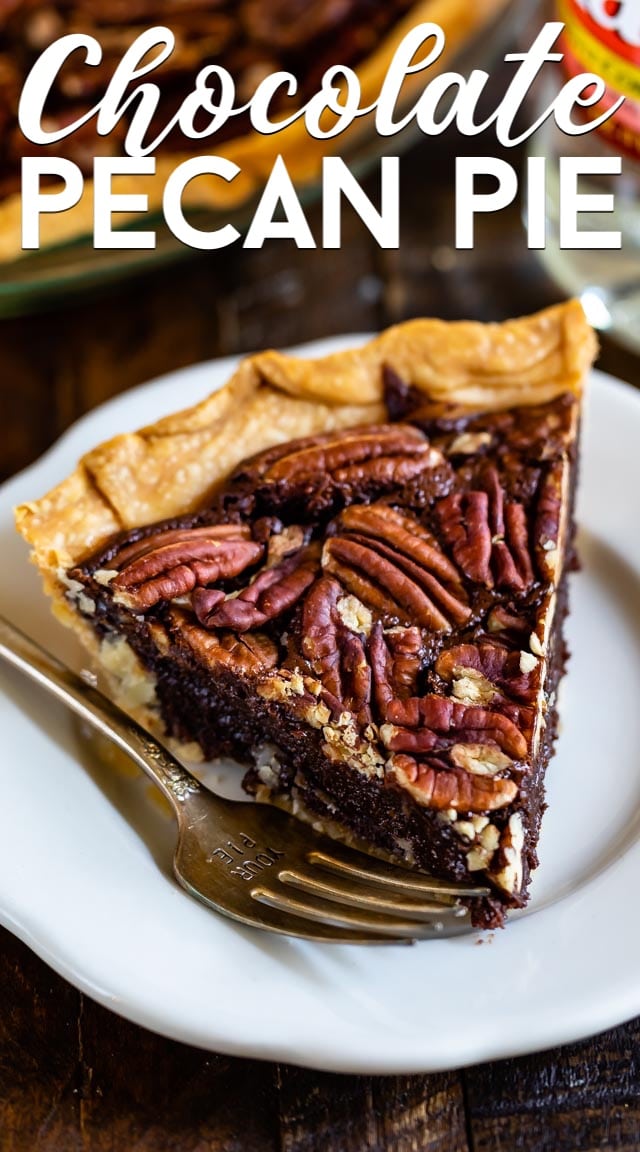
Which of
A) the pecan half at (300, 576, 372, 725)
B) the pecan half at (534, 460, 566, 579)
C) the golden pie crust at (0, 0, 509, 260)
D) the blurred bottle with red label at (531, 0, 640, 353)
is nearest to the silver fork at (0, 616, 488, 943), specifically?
the pecan half at (300, 576, 372, 725)

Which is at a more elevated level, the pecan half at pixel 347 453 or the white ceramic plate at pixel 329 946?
the pecan half at pixel 347 453

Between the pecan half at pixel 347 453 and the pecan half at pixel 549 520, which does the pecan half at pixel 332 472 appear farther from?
the pecan half at pixel 549 520

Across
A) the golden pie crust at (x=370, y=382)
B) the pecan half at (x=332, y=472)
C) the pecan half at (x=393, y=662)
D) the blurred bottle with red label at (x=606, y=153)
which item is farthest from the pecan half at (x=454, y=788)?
the blurred bottle with red label at (x=606, y=153)

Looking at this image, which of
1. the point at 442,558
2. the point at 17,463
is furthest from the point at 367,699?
the point at 17,463

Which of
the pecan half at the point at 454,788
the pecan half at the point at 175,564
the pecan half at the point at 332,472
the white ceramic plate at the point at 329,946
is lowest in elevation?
the white ceramic plate at the point at 329,946

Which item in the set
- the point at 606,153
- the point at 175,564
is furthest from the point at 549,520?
the point at 606,153

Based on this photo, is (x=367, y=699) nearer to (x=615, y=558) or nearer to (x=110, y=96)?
(x=615, y=558)

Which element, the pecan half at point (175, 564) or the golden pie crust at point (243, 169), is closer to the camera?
the pecan half at point (175, 564)
